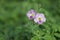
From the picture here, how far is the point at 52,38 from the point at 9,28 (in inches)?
36.4

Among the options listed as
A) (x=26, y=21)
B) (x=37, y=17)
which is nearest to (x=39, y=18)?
(x=37, y=17)

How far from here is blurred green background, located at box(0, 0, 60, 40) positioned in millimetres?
3092

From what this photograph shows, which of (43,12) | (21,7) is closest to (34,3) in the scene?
(43,12)

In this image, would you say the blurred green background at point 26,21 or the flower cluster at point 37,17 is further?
the flower cluster at point 37,17

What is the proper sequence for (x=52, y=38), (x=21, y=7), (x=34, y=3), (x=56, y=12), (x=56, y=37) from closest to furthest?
(x=52, y=38) < (x=56, y=37) < (x=34, y=3) < (x=56, y=12) < (x=21, y=7)

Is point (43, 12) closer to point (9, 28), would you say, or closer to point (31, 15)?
point (31, 15)

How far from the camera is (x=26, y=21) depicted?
4.02m

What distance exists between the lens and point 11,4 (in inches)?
171

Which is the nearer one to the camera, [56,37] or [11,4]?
[56,37]

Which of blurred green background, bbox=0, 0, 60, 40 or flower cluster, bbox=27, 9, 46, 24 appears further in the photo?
flower cluster, bbox=27, 9, 46, 24

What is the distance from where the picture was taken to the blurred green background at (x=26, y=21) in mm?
3092

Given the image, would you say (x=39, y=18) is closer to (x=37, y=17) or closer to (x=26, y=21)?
(x=37, y=17)

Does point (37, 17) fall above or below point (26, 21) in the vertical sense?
above

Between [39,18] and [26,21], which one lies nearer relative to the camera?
[39,18]
